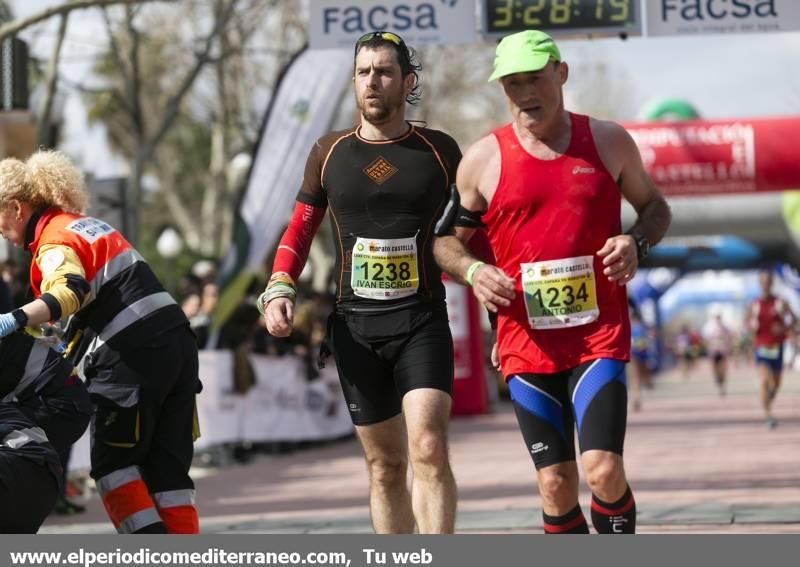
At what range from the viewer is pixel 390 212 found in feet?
23.0

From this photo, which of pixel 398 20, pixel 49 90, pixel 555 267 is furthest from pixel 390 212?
pixel 49 90

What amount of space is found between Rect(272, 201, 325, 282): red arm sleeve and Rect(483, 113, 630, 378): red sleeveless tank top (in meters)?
0.96

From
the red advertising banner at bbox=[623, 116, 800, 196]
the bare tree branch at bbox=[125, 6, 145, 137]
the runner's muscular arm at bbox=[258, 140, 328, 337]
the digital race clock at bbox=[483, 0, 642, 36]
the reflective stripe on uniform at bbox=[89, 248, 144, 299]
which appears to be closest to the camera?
the reflective stripe on uniform at bbox=[89, 248, 144, 299]

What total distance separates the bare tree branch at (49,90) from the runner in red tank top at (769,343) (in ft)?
30.5

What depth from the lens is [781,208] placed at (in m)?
37.6

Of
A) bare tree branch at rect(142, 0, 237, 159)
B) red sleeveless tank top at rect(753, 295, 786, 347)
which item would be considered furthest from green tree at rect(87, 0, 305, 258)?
red sleeveless tank top at rect(753, 295, 786, 347)

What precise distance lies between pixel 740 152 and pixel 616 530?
57.9 feet

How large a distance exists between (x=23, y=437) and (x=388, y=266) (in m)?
1.66

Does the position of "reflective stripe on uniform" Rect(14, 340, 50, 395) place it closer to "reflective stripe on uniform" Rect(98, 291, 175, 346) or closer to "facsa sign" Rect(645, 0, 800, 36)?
"reflective stripe on uniform" Rect(98, 291, 175, 346)

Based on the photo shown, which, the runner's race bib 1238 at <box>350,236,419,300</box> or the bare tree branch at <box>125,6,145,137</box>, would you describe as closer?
the runner's race bib 1238 at <box>350,236,419,300</box>

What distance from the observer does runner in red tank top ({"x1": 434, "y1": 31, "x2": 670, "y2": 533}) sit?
6484 mm

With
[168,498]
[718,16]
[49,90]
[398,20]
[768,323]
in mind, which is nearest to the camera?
[168,498]

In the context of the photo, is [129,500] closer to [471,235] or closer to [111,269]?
[111,269]
